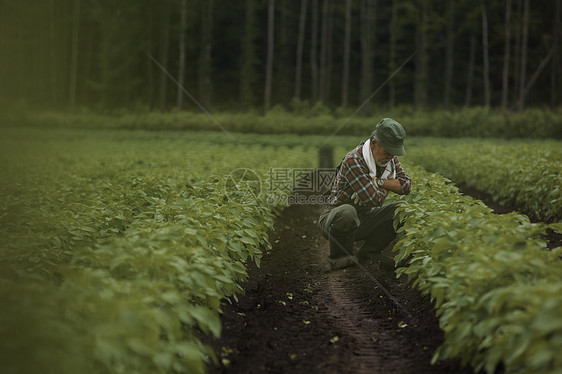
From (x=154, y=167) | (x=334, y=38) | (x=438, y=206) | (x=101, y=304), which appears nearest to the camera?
(x=101, y=304)

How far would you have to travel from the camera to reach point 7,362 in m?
2.05

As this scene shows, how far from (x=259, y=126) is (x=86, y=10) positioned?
29.2 m

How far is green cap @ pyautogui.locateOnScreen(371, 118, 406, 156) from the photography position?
5.30 meters

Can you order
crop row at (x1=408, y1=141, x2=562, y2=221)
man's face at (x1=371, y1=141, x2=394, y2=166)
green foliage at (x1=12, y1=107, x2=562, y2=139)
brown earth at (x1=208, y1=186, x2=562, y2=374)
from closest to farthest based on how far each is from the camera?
brown earth at (x1=208, y1=186, x2=562, y2=374) → man's face at (x1=371, y1=141, x2=394, y2=166) → crop row at (x1=408, y1=141, x2=562, y2=221) → green foliage at (x1=12, y1=107, x2=562, y2=139)

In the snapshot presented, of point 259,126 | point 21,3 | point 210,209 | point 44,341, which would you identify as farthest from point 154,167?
point 21,3

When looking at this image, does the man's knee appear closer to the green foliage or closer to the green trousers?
the green trousers

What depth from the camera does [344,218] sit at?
224 inches

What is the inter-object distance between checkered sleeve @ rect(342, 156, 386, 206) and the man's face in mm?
173

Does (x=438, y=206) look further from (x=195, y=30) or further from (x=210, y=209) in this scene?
(x=195, y=30)

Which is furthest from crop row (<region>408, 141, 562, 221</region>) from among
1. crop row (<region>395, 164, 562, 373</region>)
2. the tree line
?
the tree line

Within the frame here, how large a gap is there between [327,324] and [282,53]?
38502 mm

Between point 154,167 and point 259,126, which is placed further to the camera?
point 259,126

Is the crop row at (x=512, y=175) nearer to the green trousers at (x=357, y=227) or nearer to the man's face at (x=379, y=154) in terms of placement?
the green trousers at (x=357, y=227)

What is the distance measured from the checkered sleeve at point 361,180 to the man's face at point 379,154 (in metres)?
0.17
